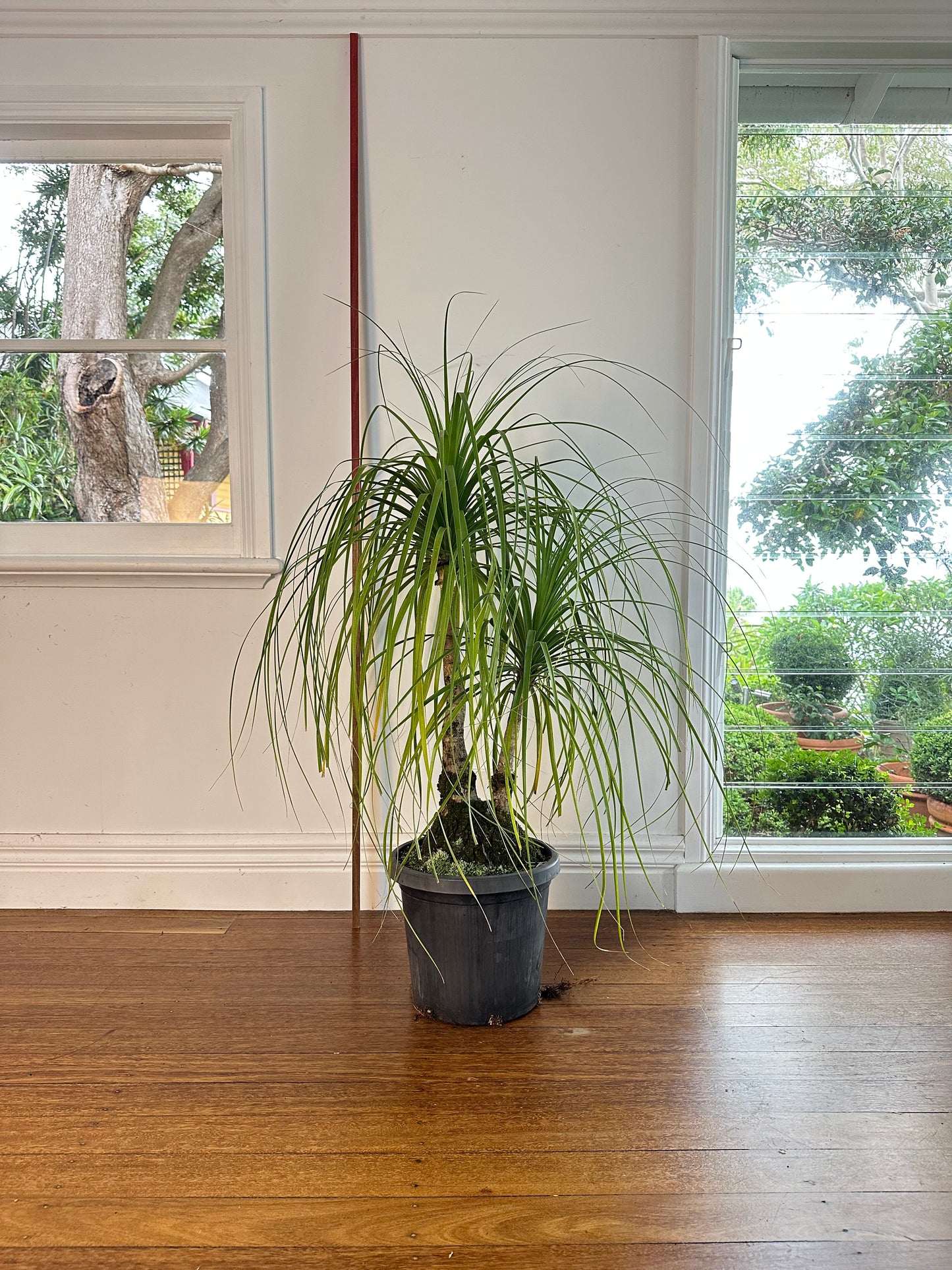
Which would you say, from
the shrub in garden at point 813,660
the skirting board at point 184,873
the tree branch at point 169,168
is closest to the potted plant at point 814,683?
the shrub in garden at point 813,660

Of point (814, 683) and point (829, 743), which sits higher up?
point (814, 683)

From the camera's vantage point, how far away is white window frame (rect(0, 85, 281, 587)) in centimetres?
205

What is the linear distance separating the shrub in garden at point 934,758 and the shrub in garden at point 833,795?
0.24 ft

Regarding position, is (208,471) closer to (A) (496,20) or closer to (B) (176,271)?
(B) (176,271)

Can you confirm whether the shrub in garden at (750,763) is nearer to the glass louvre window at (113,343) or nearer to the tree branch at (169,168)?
the glass louvre window at (113,343)

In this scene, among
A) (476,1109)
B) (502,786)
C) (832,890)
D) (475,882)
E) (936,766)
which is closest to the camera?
(476,1109)

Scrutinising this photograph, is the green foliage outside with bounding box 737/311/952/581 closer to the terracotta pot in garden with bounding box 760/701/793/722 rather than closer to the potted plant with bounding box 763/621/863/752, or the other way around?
the potted plant with bounding box 763/621/863/752

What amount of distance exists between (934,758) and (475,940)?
128 centimetres

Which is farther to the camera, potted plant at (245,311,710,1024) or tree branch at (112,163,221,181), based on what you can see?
tree branch at (112,163,221,181)

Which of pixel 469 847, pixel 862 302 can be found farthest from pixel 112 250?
pixel 862 302

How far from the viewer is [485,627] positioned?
1.40 meters

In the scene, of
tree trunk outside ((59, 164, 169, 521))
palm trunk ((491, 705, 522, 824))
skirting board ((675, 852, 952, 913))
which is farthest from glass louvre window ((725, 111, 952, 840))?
tree trunk outside ((59, 164, 169, 521))

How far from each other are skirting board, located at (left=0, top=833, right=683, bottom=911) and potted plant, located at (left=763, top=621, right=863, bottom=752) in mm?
461

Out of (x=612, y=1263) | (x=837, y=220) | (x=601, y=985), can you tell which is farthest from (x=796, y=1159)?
(x=837, y=220)
